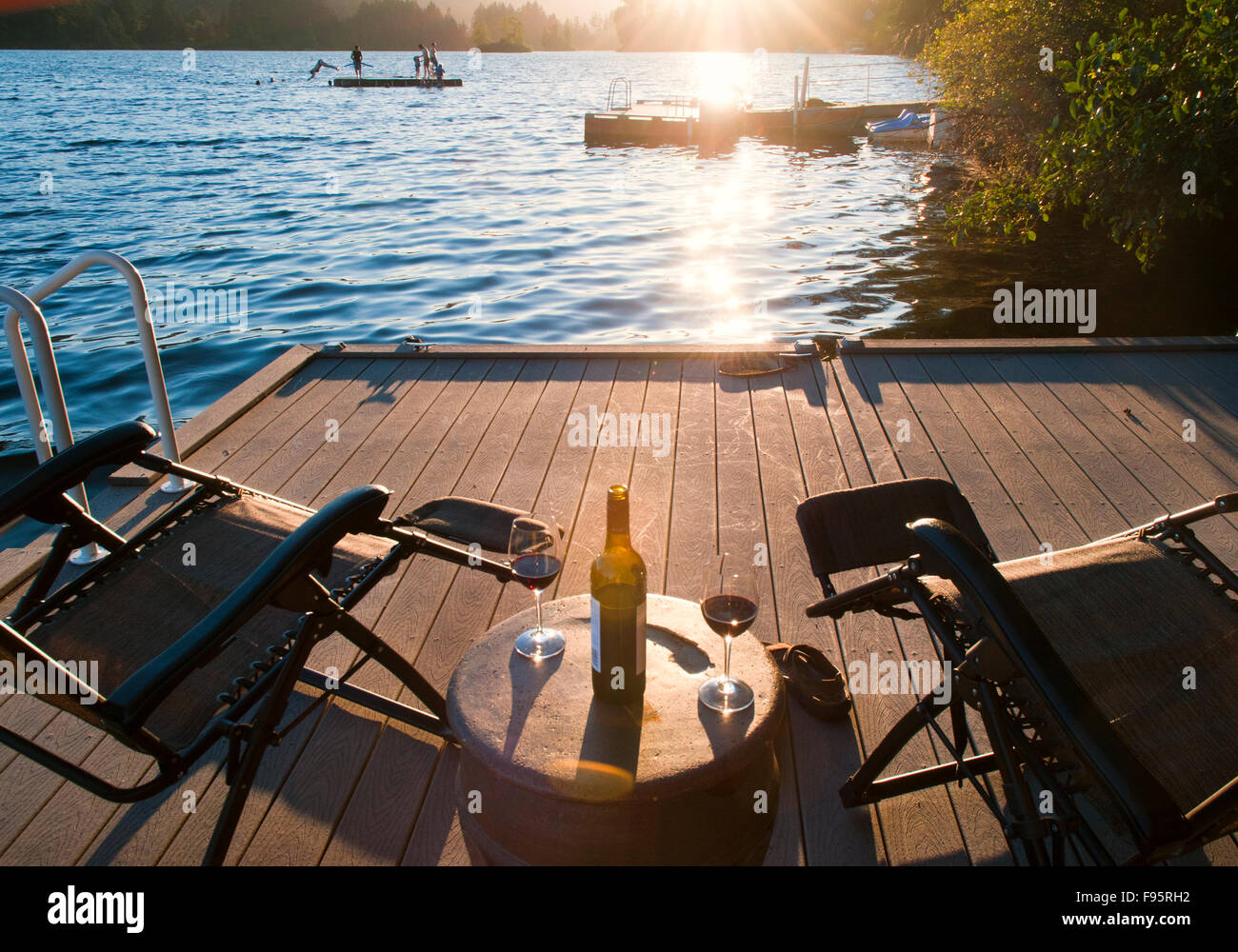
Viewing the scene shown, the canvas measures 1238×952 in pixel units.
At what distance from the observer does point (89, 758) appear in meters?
2.16

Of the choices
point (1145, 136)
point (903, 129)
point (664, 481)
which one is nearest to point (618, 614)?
point (664, 481)

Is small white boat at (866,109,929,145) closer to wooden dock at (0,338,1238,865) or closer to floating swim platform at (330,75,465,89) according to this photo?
wooden dock at (0,338,1238,865)

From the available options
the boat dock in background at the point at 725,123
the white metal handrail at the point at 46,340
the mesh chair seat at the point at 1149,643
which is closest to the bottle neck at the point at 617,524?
the mesh chair seat at the point at 1149,643

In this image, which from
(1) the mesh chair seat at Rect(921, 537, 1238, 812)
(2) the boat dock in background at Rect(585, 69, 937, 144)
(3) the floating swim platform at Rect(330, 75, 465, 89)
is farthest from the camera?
(3) the floating swim platform at Rect(330, 75, 465, 89)

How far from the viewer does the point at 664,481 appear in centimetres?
346

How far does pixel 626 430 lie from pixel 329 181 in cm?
1653

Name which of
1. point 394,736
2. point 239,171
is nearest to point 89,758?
→ point 394,736

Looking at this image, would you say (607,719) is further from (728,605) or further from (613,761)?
(728,605)

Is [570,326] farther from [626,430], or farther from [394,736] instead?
[394,736]

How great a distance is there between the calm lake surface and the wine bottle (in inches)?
255

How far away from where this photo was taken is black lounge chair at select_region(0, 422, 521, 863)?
1.47 meters

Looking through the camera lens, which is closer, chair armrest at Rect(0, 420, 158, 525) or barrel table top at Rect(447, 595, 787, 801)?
barrel table top at Rect(447, 595, 787, 801)

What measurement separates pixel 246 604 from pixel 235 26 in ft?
334

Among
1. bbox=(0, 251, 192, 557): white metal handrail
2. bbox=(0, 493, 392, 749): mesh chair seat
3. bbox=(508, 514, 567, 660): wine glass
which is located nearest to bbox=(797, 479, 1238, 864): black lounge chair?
bbox=(508, 514, 567, 660): wine glass
